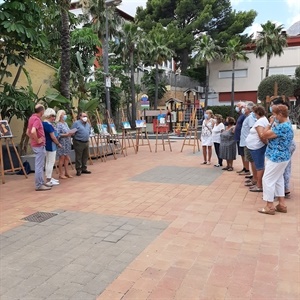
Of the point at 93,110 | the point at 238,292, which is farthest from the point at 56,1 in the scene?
the point at 238,292

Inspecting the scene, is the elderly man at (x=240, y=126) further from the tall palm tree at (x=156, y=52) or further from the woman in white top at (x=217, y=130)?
the tall palm tree at (x=156, y=52)

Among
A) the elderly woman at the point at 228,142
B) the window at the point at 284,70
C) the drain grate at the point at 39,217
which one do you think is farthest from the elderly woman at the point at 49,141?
the window at the point at 284,70

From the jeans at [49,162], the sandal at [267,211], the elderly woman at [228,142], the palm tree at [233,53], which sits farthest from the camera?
the palm tree at [233,53]

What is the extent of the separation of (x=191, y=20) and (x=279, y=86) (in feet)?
50.8

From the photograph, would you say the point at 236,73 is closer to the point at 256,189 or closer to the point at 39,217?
the point at 256,189

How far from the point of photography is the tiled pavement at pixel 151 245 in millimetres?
3037

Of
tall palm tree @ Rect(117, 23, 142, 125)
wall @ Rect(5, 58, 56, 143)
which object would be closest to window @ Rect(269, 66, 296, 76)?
tall palm tree @ Rect(117, 23, 142, 125)

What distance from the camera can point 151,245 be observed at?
3.96 meters

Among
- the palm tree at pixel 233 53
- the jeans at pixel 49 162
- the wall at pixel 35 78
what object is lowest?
the jeans at pixel 49 162

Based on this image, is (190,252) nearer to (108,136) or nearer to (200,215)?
(200,215)

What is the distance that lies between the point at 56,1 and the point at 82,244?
25.1ft

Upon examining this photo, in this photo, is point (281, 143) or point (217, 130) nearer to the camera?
point (281, 143)

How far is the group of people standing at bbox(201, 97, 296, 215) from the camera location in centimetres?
478

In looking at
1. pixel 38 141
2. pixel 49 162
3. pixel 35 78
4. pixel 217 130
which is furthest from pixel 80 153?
pixel 35 78
